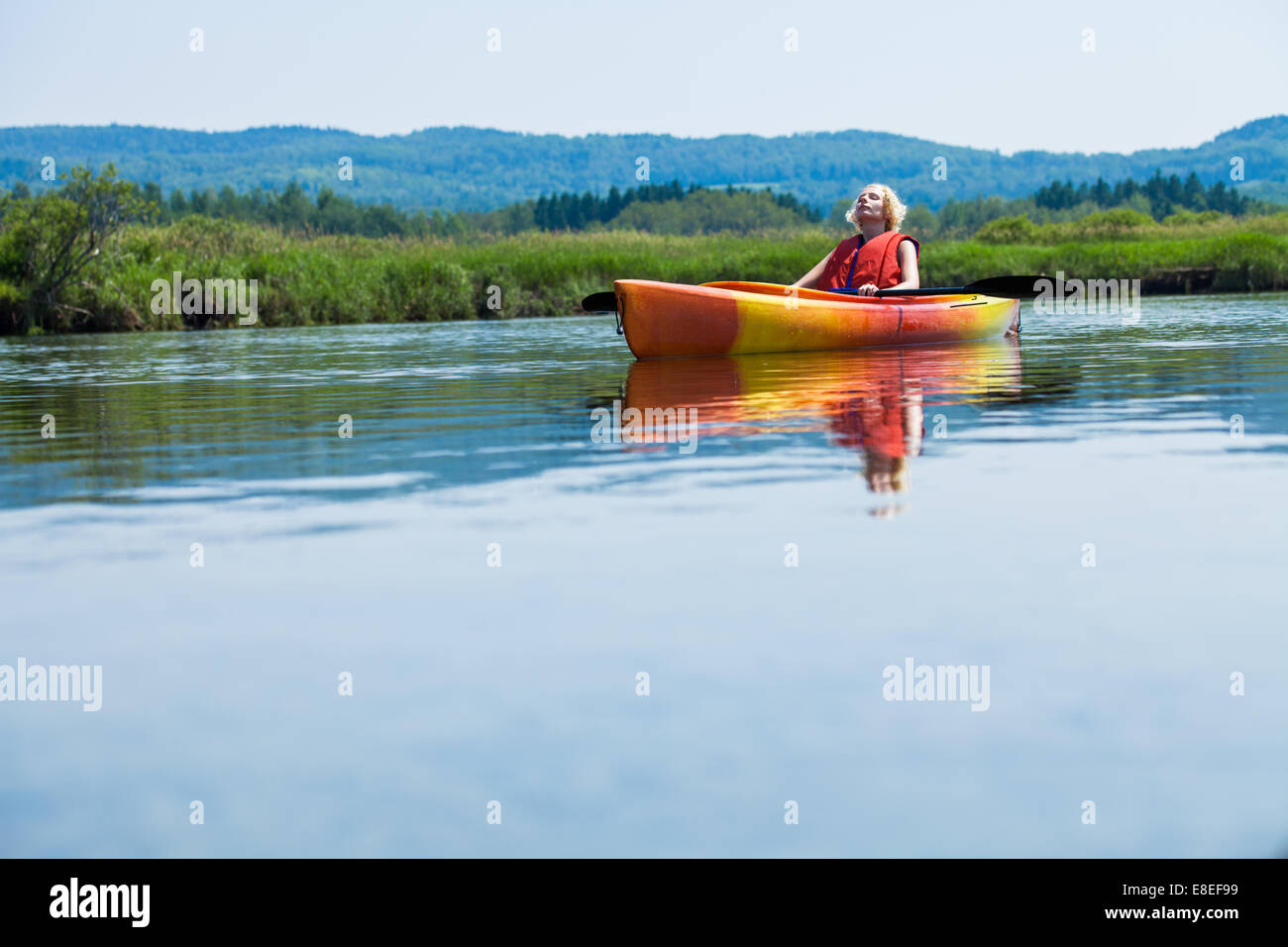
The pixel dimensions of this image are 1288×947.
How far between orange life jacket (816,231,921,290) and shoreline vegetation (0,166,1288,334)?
49.8ft

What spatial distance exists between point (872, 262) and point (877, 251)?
114 millimetres

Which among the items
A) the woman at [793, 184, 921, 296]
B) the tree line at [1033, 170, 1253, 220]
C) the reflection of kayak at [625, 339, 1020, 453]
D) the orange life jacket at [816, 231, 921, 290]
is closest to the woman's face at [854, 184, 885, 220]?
the woman at [793, 184, 921, 296]

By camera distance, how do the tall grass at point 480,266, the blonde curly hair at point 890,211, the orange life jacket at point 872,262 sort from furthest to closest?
the tall grass at point 480,266 < the blonde curly hair at point 890,211 < the orange life jacket at point 872,262

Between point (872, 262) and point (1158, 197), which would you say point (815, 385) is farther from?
point (1158, 197)

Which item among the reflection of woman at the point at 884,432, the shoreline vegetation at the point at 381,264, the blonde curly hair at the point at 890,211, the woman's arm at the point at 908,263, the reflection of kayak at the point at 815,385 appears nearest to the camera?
the reflection of woman at the point at 884,432

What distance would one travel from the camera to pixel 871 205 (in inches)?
581

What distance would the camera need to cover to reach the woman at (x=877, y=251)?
48.3 ft

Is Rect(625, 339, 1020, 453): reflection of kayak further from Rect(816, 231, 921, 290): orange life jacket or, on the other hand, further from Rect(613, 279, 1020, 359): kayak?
Rect(816, 231, 921, 290): orange life jacket

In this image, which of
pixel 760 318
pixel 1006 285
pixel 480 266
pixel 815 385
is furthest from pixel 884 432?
pixel 480 266

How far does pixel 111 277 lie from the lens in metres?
26.8

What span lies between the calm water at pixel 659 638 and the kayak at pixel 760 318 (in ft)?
16.8

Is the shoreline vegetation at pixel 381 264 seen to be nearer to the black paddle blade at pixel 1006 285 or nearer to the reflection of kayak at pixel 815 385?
the reflection of kayak at pixel 815 385

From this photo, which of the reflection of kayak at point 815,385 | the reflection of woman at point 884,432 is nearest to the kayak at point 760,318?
the reflection of kayak at point 815,385

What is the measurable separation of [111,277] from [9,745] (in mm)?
25333
